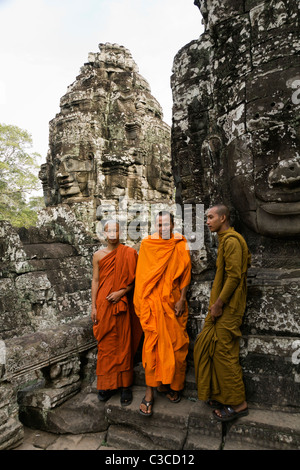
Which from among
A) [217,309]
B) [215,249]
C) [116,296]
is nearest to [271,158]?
[215,249]

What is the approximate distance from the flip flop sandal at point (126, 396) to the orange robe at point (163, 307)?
27 centimetres

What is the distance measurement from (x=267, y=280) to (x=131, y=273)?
1.12 m

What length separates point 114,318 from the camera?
2.64 m

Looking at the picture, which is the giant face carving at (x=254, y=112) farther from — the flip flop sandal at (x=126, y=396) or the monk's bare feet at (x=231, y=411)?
the flip flop sandal at (x=126, y=396)

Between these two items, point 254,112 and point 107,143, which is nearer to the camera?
point 254,112

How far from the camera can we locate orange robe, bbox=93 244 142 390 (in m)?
2.57

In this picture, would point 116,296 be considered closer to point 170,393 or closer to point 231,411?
point 170,393

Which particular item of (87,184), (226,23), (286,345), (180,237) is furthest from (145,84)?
(286,345)

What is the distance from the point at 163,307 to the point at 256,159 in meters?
1.35

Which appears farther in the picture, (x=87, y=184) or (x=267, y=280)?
(x=87, y=184)

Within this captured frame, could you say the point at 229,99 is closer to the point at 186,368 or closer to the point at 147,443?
the point at 186,368

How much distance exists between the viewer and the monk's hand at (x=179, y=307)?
248 cm

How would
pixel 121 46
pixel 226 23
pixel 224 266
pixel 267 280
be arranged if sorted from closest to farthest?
pixel 224 266 → pixel 267 280 → pixel 226 23 → pixel 121 46

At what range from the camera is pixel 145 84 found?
12.4 meters
